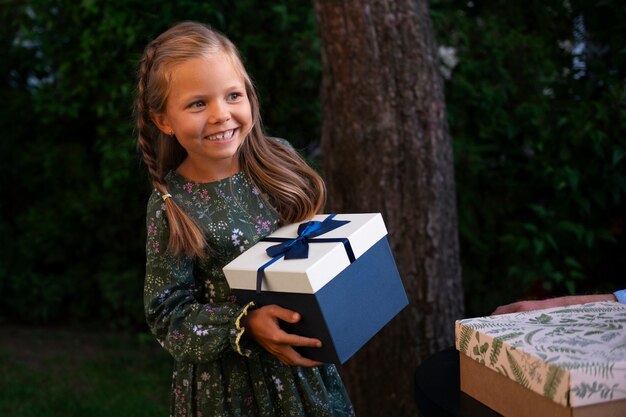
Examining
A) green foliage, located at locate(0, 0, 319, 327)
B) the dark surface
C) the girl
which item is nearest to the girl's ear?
the girl

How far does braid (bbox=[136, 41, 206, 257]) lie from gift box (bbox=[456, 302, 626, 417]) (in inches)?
25.5

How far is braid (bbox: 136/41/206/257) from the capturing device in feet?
5.99

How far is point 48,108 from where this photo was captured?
457cm

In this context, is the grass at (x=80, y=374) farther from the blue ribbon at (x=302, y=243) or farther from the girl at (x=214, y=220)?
the blue ribbon at (x=302, y=243)

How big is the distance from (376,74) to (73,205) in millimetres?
2519

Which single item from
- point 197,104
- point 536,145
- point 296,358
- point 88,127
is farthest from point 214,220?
point 88,127

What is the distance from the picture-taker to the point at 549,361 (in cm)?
Answer: 131

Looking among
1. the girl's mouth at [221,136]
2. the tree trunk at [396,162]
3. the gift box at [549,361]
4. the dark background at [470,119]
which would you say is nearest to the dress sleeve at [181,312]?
→ the girl's mouth at [221,136]

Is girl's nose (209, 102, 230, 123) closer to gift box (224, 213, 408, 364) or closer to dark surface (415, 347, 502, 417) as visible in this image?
gift box (224, 213, 408, 364)

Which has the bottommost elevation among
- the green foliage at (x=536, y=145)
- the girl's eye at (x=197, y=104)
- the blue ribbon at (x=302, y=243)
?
the green foliage at (x=536, y=145)

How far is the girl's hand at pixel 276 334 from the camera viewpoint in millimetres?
1659

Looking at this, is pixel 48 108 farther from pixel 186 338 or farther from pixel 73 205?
pixel 186 338

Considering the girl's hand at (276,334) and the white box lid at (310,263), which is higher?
the white box lid at (310,263)

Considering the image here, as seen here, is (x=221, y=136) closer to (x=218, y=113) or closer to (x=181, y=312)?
(x=218, y=113)
